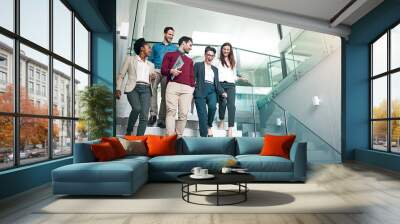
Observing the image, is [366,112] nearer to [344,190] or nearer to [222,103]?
[222,103]

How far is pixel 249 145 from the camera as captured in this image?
6.45 metres

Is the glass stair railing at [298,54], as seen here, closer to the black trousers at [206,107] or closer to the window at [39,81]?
the black trousers at [206,107]

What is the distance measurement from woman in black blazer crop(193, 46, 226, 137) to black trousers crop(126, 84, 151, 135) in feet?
3.53

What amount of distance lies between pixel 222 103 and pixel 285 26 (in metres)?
2.38

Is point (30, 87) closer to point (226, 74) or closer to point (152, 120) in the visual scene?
point (152, 120)

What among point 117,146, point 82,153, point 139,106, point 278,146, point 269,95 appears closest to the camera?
point 82,153

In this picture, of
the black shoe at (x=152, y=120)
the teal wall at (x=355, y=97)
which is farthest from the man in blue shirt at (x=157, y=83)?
the teal wall at (x=355, y=97)

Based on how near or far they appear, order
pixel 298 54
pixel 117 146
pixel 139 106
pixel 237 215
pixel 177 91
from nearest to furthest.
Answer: pixel 237 215 → pixel 117 146 → pixel 177 91 → pixel 139 106 → pixel 298 54

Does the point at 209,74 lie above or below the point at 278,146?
above

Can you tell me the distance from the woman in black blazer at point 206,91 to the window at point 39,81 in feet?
8.02

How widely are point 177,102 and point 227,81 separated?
125 cm

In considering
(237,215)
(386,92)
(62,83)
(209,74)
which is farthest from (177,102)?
(386,92)

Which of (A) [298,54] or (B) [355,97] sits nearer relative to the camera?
(A) [298,54]

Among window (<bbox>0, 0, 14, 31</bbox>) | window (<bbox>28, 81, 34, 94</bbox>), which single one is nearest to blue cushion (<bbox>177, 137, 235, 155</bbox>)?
window (<bbox>28, 81, 34, 94</bbox>)
